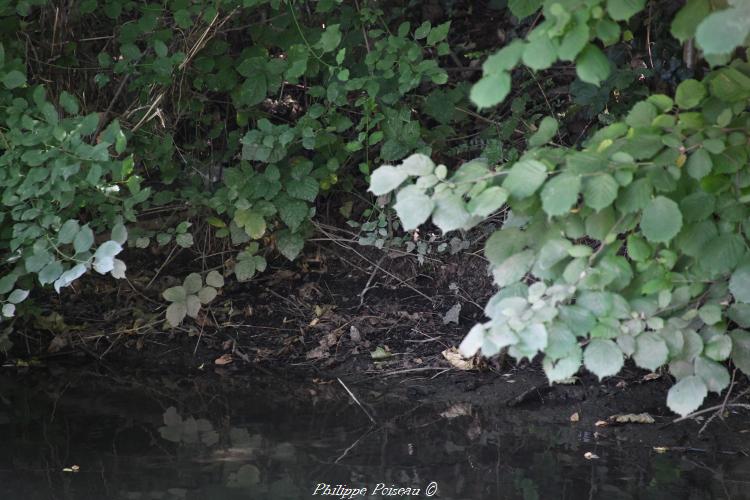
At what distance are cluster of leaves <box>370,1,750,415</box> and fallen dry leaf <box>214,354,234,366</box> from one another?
236 centimetres

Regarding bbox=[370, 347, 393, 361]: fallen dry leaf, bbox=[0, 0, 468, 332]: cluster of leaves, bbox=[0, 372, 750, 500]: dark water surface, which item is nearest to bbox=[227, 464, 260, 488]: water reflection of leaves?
bbox=[0, 372, 750, 500]: dark water surface

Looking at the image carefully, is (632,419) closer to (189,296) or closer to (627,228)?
(627,228)

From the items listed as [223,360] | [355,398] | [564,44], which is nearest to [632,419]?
[355,398]

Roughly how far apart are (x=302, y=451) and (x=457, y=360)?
102 centimetres

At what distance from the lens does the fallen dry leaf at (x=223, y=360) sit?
4.23 m

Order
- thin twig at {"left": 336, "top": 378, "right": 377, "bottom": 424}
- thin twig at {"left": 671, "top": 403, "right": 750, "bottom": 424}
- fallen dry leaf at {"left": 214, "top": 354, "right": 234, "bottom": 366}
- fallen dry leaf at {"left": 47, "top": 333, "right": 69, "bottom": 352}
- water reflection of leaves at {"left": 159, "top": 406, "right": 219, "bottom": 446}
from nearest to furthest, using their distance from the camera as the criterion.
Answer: thin twig at {"left": 671, "top": 403, "right": 750, "bottom": 424} < water reflection of leaves at {"left": 159, "top": 406, "right": 219, "bottom": 446} < thin twig at {"left": 336, "top": 378, "right": 377, "bottom": 424} < fallen dry leaf at {"left": 214, "top": 354, "right": 234, "bottom": 366} < fallen dry leaf at {"left": 47, "top": 333, "right": 69, "bottom": 352}

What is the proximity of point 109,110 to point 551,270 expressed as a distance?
2869 millimetres

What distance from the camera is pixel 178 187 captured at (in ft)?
15.3

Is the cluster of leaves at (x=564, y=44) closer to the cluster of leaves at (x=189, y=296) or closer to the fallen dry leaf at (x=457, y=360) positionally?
the fallen dry leaf at (x=457, y=360)

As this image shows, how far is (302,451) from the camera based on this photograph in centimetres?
326

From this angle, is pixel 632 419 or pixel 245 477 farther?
pixel 632 419

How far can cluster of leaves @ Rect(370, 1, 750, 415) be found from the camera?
1930mm

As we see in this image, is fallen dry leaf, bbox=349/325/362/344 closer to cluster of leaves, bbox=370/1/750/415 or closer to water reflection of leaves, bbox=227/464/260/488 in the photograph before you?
water reflection of leaves, bbox=227/464/260/488

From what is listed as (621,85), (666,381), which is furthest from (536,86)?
(666,381)
